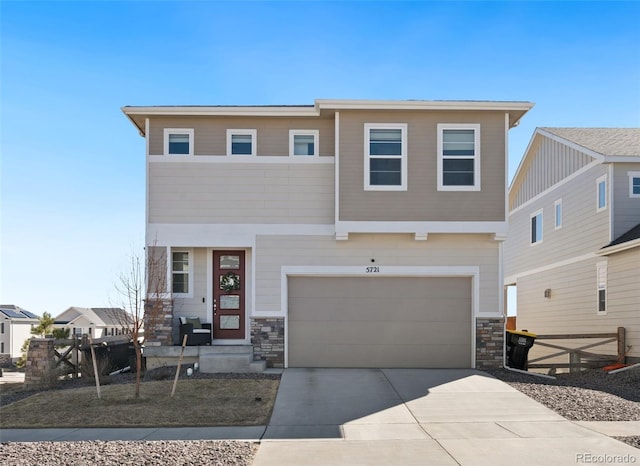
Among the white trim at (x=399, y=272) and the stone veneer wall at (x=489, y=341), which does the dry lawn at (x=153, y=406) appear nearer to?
the white trim at (x=399, y=272)

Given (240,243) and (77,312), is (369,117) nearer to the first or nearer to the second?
(240,243)

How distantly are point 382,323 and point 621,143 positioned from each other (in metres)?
9.58

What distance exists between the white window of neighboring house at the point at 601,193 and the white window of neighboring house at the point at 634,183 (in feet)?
2.02

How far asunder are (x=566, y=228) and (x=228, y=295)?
37.0 ft

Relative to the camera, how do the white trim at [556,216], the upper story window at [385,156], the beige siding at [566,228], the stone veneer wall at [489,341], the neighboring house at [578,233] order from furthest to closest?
the white trim at [556,216] → the beige siding at [566,228] → the neighboring house at [578,233] → the stone veneer wall at [489,341] → the upper story window at [385,156]

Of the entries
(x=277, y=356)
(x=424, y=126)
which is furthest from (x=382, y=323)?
(x=424, y=126)

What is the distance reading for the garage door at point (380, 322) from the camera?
14.0 m

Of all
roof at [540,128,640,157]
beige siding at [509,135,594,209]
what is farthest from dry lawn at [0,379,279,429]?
beige siding at [509,135,594,209]

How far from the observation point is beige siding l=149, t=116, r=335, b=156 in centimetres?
1422

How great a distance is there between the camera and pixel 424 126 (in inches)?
545

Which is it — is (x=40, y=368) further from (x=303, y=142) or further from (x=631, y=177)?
(x=631, y=177)

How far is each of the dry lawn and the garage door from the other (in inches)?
90.4

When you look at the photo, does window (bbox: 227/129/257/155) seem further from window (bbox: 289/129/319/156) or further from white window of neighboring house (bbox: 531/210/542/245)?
white window of neighboring house (bbox: 531/210/542/245)

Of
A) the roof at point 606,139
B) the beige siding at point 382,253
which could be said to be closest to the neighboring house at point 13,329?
the beige siding at point 382,253
